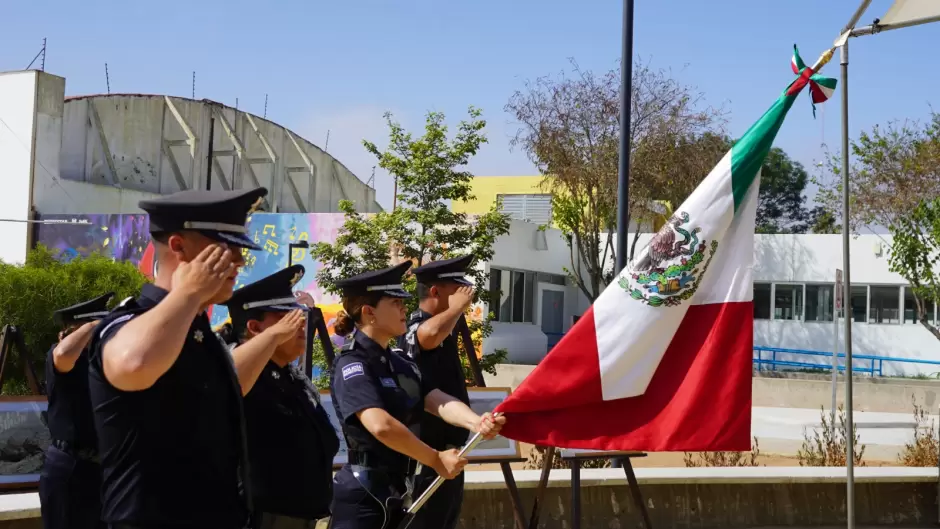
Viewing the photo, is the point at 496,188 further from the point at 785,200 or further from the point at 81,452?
the point at 81,452

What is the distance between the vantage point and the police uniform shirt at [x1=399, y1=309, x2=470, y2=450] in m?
5.70

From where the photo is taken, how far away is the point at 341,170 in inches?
1953

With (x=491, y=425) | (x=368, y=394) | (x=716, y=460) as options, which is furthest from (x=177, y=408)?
(x=716, y=460)

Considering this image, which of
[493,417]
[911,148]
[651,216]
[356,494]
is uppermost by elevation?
[911,148]

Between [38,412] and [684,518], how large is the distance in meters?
5.24

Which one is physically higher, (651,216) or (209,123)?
(209,123)

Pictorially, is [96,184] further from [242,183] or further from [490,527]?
[490,527]

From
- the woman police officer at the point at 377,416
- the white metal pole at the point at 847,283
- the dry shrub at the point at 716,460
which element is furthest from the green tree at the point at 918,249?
the woman police officer at the point at 377,416

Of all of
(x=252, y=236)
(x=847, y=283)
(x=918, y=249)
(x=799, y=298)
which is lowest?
(x=847, y=283)

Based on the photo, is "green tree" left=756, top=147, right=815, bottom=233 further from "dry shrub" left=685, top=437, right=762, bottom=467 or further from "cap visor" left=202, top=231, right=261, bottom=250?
"cap visor" left=202, top=231, right=261, bottom=250

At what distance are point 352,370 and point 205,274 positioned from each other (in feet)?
6.62

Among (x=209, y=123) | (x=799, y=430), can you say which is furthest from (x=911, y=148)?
(x=209, y=123)

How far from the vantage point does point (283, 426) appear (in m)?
4.35

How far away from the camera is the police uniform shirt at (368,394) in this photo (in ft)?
15.6
